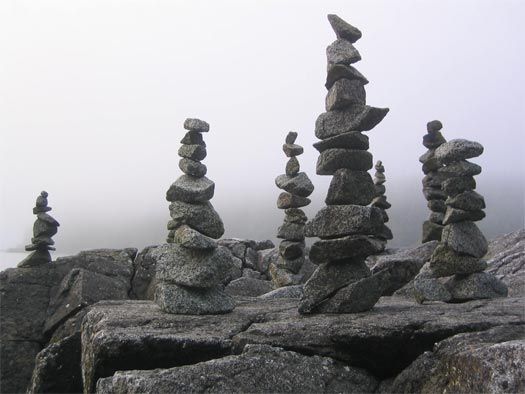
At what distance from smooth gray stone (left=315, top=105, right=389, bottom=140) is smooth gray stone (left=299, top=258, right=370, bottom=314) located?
117 inches

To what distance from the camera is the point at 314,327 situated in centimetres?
852

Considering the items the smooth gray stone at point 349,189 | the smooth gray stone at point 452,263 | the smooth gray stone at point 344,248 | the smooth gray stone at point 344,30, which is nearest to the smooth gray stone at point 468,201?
the smooth gray stone at point 452,263

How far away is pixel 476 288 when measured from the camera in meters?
12.1

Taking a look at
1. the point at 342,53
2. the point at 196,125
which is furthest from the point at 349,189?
the point at 196,125

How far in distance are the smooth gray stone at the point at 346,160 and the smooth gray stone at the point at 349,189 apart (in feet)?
0.41

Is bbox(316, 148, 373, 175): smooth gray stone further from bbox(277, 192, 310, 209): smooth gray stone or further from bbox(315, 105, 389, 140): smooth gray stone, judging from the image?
bbox(277, 192, 310, 209): smooth gray stone

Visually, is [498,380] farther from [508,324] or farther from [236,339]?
[236,339]

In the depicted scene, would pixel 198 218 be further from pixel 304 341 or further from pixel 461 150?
pixel 461 150

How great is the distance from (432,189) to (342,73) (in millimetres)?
12742

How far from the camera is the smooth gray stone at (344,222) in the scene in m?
9.99

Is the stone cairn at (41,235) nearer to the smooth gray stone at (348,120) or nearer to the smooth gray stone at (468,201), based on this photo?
the smooth gray stone at (348,120)

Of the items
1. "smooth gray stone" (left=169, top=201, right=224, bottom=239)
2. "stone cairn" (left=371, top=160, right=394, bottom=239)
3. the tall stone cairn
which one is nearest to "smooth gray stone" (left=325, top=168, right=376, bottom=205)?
"smooth gray stone" (left=169, top=201, right=224, bottom=239)

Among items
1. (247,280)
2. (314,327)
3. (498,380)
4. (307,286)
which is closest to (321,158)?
(307,286)

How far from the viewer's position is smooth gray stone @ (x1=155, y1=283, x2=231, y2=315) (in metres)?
10.5
